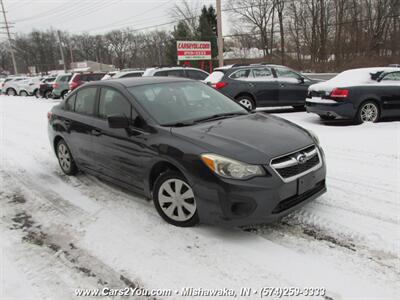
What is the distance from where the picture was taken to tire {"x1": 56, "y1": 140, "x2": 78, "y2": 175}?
17.8ft

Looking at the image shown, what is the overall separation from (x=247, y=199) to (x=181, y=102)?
5.72ft

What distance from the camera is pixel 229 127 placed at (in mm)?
3730

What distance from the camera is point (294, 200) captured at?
3.30 metres

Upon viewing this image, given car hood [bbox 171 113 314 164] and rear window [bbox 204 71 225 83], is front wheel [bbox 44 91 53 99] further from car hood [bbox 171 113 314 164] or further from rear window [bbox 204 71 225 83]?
car hood [bbox 171 113 314 164]

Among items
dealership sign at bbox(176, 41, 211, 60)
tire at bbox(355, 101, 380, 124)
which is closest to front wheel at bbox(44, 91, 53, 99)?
dealership sign at bbox(176, 41, 211, 60)

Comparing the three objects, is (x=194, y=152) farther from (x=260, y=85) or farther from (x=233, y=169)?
(x=260, y=85)

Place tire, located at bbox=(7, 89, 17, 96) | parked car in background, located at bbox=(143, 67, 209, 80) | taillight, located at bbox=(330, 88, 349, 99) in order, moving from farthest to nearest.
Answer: tire, located at bbox=(7, 89, 17, 96)
parked car in background, located at bbox=(143, 67, 209, 80)
taillight, located at bbox=(330, 88, 349, 99)

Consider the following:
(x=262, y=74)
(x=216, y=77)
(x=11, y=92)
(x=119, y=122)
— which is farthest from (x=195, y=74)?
(x=11, y=92)

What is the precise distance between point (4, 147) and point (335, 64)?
34.7 m

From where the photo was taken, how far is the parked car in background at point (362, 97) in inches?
331

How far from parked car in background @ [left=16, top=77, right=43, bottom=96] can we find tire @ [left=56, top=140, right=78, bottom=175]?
80.6ft

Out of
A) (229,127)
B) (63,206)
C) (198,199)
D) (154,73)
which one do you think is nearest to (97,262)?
(198,199)

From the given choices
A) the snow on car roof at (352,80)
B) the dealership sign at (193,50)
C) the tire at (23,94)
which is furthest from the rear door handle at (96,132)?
the tire at (23,94)

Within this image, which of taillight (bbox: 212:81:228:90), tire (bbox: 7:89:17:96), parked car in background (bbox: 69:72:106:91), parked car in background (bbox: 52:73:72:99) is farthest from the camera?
tire (bbox: 7:89:17:96)
